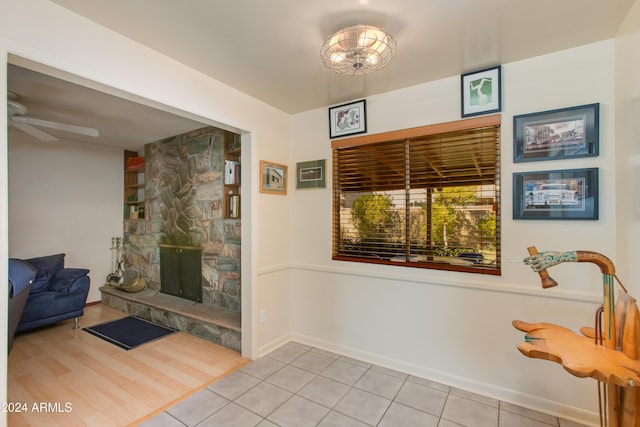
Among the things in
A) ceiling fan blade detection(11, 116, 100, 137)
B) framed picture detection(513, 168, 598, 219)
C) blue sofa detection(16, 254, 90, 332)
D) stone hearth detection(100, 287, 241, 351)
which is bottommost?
stone hearth detection(100, 287, 241, 351)

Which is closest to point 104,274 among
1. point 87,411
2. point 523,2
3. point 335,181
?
point 87,411

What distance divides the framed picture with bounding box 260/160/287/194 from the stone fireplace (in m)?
0.78

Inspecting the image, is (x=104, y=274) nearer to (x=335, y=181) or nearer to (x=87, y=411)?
(x=87, y=411)

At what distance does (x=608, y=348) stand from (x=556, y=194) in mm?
1091

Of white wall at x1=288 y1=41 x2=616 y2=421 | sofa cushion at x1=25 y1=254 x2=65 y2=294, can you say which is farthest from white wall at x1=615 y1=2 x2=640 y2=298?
sofa cushion at x1=25 y1=254 x2=65 y2=294

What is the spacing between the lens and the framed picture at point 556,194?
189 cm

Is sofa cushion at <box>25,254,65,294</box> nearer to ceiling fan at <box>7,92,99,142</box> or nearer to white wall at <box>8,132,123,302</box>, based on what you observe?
white wall at <box>8,132,123,302</box>

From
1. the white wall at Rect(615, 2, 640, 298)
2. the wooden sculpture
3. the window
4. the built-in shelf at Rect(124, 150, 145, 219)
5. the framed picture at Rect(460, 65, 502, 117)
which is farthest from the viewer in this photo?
the built-in shelf at Rect(124, 150, 145, 219)

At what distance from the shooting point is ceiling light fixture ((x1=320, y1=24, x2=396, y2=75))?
163 cm

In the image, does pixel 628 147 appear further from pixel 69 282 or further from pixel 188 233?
pixel 69 282

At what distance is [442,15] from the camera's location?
1.63 metres

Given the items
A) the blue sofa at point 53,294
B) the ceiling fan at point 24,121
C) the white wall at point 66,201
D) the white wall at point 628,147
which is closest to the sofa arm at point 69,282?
the blue sofa at point 53,294

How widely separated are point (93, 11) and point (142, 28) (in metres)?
0.23

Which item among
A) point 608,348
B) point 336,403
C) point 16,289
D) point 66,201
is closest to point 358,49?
point 608,348
